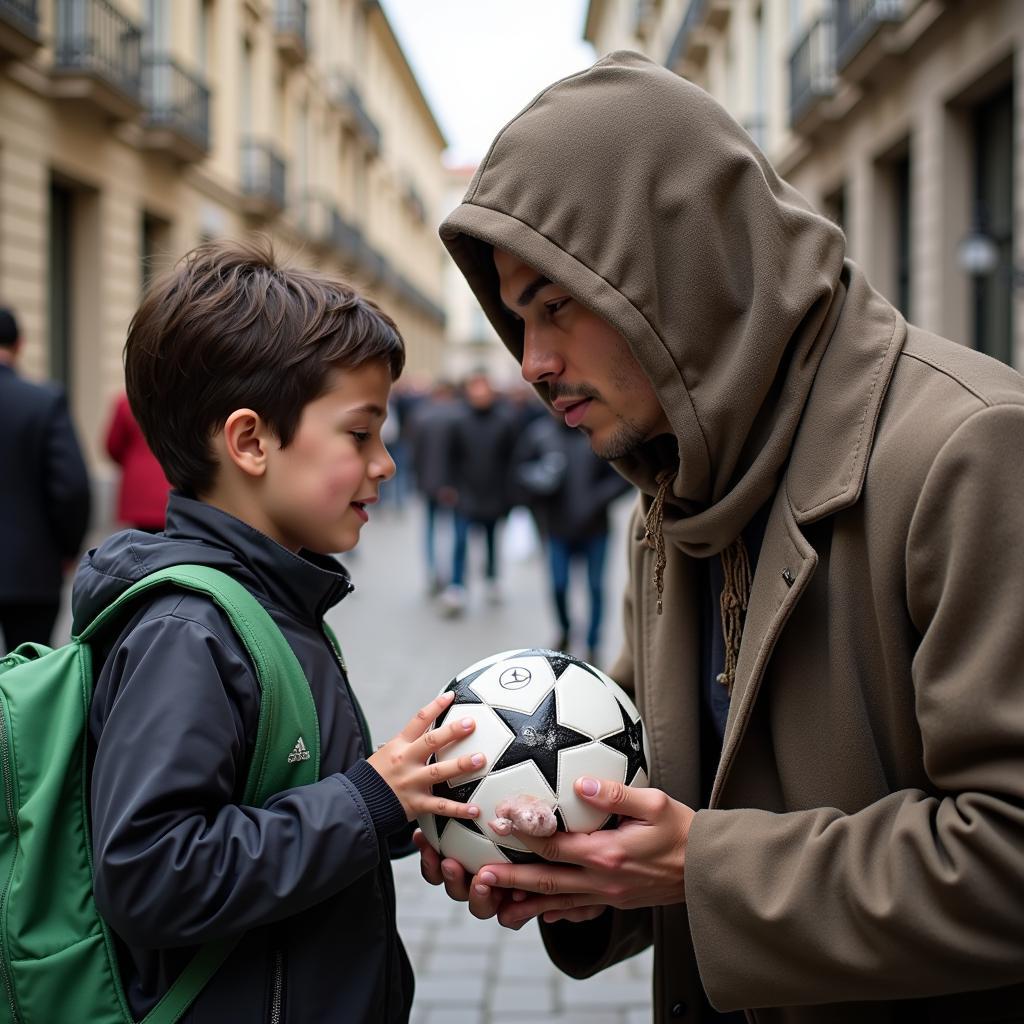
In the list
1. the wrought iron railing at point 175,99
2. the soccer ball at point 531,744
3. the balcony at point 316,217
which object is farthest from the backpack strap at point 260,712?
the balcony at point 316,217

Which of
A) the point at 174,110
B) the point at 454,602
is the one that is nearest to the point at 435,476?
the point at 454,602

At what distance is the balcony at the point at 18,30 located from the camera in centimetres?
1269

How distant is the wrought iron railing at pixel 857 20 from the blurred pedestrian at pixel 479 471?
6.44 meters

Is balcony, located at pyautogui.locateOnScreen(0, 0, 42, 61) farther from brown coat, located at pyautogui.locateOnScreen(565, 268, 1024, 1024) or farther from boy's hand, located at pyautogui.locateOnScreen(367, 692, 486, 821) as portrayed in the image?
brown coat, located at pyautogui.locateOnScreen(565, 268, 1024, 1024)

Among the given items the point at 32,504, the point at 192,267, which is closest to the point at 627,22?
the point at 32,504

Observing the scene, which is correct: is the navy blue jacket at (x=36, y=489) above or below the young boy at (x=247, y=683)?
below

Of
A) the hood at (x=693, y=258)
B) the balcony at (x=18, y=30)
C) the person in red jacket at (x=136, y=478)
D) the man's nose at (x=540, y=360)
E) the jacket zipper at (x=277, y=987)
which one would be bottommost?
the person in red jacket at (x=136, y=478)

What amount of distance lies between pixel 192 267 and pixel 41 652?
0.71 metres

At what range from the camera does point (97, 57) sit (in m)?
15.2

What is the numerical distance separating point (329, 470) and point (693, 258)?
71 centimetres

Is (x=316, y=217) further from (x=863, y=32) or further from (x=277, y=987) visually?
(x=277, y=987)

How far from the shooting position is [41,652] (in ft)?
6.34

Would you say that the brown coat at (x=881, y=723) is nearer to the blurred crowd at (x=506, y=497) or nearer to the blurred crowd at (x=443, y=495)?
the blurred crowd at (x=443, y=495)

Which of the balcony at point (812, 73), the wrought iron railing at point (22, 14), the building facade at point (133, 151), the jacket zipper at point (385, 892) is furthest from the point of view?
the balcony at point (812, 73)
